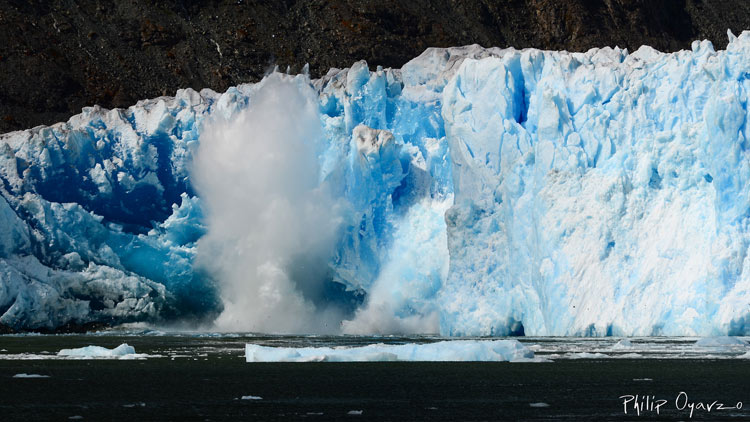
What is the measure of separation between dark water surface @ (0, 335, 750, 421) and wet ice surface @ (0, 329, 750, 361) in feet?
1.01

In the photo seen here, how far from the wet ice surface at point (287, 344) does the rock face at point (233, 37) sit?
19.0 meters

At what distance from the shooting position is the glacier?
33438mm

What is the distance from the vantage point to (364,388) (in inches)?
880

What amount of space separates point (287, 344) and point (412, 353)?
6.67 m

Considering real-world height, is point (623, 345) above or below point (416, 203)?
below

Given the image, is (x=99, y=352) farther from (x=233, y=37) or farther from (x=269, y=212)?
(x=233, y=37)

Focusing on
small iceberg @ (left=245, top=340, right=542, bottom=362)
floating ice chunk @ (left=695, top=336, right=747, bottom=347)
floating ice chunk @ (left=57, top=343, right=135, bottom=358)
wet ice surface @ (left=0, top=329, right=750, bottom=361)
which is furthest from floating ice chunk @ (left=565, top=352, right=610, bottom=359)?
floating ice chunk @ (left=57, top=343, right=135, bottom=358)

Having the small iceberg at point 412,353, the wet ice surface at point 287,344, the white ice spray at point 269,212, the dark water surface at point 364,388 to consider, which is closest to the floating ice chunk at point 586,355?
the wet ice surface at point 287,344

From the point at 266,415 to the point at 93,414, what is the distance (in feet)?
8.19

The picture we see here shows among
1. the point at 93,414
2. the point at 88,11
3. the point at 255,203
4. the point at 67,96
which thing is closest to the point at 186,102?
the point at 255,203

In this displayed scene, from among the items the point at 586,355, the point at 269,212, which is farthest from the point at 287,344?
the point at 269,212

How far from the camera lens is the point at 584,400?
64.5ft
